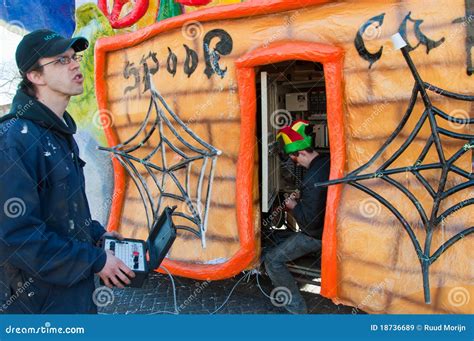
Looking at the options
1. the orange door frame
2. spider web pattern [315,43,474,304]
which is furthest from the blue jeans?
spider web pattern [315,43,474,304]

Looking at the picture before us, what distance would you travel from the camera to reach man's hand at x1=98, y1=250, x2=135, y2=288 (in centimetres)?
205

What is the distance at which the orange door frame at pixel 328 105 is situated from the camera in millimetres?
3299

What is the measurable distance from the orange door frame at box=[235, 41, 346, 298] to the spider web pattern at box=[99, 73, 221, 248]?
19.1 inches

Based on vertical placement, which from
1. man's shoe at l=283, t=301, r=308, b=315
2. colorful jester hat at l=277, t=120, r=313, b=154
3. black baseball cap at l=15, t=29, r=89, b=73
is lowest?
man's shoe at l=283, t=301, r=308, b=315

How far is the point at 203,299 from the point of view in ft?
14.5

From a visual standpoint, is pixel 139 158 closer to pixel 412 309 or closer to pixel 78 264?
pixel 78 264

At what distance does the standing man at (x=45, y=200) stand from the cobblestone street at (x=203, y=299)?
6.69 ft

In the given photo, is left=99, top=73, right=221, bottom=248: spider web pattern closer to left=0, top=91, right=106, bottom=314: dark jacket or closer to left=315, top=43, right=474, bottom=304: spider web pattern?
left=315, top=43, right=474, bottom=304: spider web pattern

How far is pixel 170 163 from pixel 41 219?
2.31 m

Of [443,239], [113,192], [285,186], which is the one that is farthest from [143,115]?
[443,239]

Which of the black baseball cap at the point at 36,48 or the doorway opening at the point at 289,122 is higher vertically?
the black baseball cap at the point at 36,48

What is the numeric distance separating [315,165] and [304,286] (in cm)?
162

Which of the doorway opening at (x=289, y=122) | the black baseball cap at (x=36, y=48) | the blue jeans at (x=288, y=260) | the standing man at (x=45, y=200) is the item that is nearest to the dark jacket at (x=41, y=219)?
the standing man at (x=45, y=200)

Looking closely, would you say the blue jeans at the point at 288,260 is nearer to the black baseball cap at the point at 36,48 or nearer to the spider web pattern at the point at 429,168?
the spider web pattern at the point at 429,168
